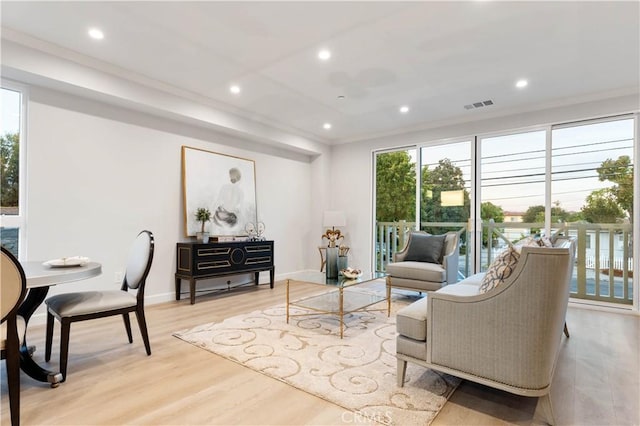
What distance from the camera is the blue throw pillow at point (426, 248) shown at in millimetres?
4355

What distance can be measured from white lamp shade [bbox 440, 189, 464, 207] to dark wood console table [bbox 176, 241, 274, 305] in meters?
2.81

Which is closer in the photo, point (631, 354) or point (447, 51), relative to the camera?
point (631, 354)

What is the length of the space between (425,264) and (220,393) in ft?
9.89

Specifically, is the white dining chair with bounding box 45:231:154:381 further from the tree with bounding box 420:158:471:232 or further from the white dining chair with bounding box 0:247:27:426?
the tree with bounding box 420:158:471:232

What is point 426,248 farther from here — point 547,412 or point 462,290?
point 547,412

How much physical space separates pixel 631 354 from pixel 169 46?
4.61 m

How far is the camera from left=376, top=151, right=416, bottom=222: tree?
562 cm

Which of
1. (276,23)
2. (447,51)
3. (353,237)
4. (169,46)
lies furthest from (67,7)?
(353,237)

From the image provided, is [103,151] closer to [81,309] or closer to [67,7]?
[67,7]

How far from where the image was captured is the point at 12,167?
3.16 m

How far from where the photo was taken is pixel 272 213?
18.4ft

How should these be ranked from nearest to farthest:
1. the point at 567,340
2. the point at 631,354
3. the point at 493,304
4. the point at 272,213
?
1. the point at 493,304
2. the point at 631,354
3. the point at 567,340
4. the point at 272,213

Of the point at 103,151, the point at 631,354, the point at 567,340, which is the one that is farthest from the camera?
the point at 103,151

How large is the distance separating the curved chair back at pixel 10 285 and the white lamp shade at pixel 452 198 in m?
4.96
